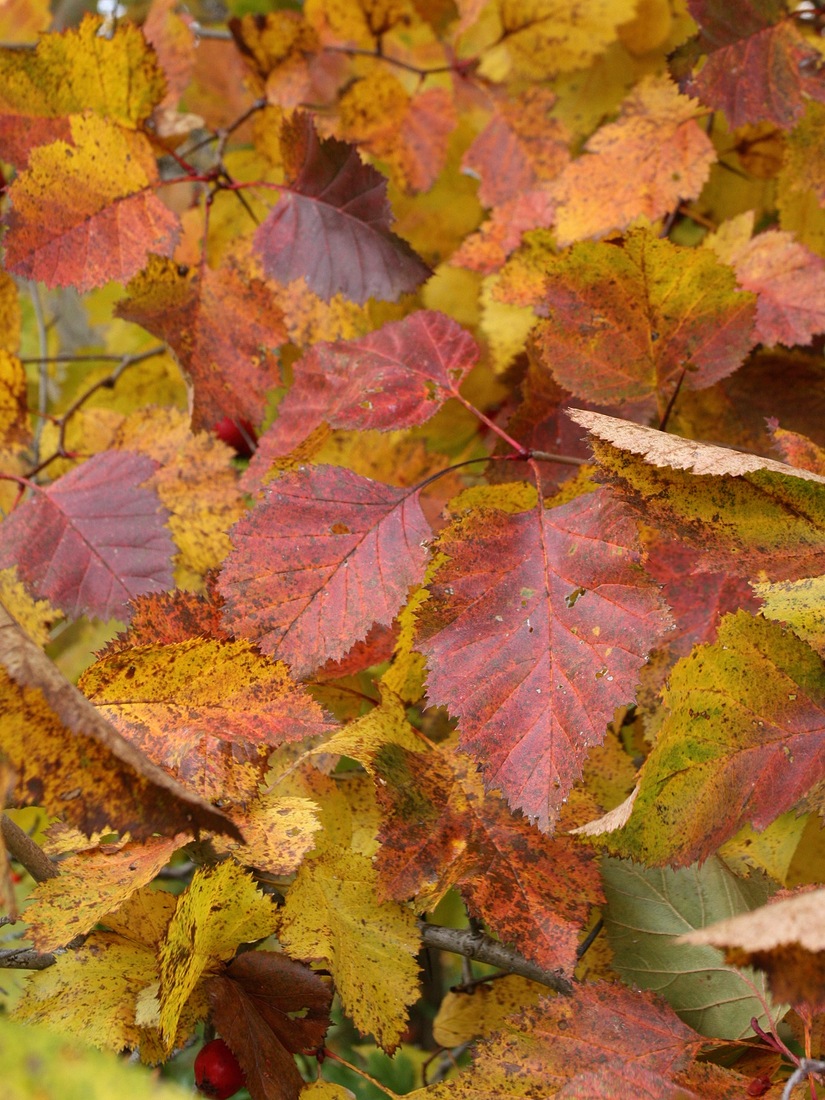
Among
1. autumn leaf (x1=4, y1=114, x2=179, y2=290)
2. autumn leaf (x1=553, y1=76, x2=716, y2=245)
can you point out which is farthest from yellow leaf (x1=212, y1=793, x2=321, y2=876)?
autumn leaf (x1=553, y1=76, x2=716, y2=245)

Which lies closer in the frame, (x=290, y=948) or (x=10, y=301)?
(x=290, y=948)

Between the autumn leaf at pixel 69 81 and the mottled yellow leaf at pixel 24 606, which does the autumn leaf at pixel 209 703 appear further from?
the autumn leaf at pixel 69 81

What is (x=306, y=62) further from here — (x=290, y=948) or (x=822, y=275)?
(x=290, y=948)

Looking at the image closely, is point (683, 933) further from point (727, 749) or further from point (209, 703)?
point (209, 703)

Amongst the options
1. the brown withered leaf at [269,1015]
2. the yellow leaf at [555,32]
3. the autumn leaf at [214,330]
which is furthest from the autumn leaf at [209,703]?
the yellow leaf at [555,32]

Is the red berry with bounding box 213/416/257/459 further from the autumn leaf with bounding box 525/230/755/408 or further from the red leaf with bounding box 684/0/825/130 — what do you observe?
the red leaf with bounding box 684/0/825/130

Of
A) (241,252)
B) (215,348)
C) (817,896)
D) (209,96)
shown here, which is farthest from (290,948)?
(209,96)

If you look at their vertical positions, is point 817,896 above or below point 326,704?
above

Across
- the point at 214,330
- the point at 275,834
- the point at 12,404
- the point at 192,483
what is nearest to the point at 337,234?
the point at 214,330
